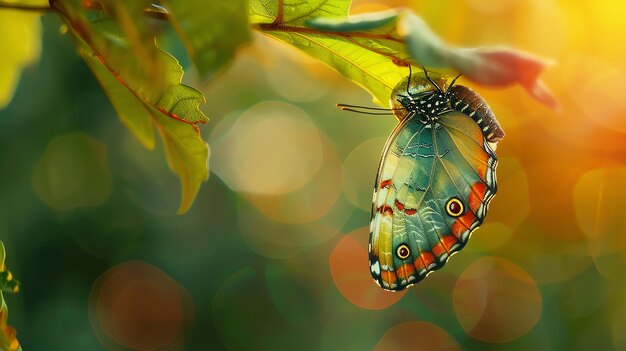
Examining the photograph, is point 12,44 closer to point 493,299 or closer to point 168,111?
point 168,111

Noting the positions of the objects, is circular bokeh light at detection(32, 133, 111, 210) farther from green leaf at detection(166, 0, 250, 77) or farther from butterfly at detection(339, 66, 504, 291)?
green leaf at detection(166, 0, 250, 77)

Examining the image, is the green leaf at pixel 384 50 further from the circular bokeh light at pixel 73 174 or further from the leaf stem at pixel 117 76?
the circular bokeh light at pixel 73 174

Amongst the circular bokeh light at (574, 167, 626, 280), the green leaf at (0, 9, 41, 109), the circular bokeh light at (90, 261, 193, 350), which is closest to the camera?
the green leaf at (0, 9, 41, 109)

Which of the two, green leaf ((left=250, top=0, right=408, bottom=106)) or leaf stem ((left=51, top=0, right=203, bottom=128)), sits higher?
green leaf ((left=250, top=0, right=408, bottom=106))

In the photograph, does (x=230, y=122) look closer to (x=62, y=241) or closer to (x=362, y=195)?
(x=362, y=195)

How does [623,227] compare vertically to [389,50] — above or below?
below

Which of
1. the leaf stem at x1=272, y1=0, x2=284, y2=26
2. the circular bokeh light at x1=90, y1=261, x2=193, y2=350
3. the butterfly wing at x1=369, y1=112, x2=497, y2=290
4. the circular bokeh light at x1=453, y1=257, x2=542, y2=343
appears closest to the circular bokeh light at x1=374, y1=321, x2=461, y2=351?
the circular bokeh light at x1=453, y1=257, x2=542, y2=343

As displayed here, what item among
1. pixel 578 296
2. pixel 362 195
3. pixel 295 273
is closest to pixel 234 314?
pixel 295 273
